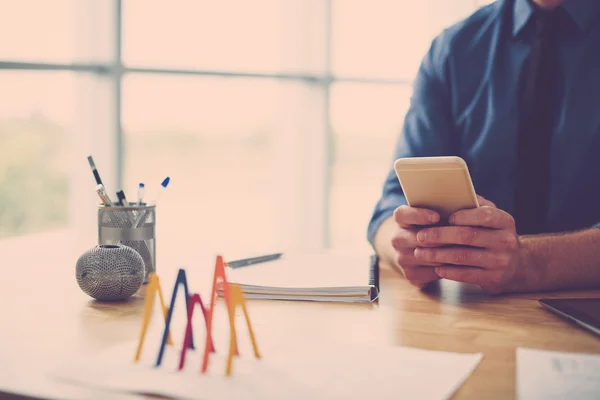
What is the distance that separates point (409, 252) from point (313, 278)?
172 millimetres

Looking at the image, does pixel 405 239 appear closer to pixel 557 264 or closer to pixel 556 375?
pixel 557 264

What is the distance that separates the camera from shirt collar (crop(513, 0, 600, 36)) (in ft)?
5.19

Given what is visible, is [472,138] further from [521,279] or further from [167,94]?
[167,94]

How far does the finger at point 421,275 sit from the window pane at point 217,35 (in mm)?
2436

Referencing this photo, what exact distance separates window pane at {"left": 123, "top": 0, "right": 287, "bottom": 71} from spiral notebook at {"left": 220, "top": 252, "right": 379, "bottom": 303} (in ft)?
7.37

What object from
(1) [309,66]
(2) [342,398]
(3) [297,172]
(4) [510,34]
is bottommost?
(2) [342,398]

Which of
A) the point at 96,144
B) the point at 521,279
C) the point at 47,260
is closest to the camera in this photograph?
the point at 521,279

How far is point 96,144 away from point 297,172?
1045mm

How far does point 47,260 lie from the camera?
1436mm

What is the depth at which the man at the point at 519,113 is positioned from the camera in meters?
1.58

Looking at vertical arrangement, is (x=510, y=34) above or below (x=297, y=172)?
above

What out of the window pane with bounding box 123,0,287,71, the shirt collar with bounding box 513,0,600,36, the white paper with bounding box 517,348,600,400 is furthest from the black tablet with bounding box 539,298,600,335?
the window pane with bounding box 123,0,287,71

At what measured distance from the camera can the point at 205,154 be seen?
Answer: 16.7 metres

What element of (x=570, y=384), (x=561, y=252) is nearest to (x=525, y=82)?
(x=561, y=252)
